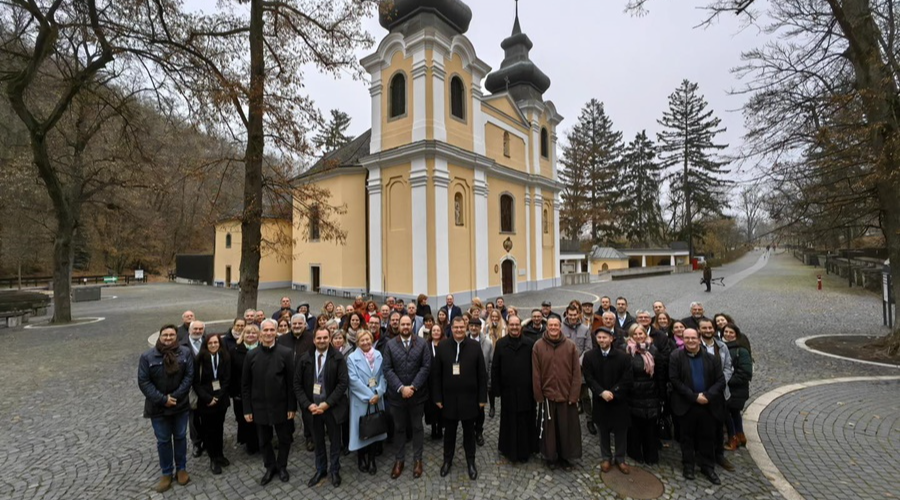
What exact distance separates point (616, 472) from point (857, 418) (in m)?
4.16

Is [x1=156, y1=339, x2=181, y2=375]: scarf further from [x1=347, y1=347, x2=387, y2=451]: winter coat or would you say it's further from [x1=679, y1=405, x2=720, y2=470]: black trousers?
[x1=679, y1=405, x2=720, y2=470]: black trousers

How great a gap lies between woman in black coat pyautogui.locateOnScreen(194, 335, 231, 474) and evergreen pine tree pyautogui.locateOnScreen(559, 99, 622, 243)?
42.3m

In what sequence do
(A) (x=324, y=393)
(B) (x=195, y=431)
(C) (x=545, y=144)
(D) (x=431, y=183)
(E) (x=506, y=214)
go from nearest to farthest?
(A) (x=324, y=393) < (B) (x=195, y=431) < (D) (x=431, y=183) < (E) (x=506, y=214) < (C) (x=545, y=144)

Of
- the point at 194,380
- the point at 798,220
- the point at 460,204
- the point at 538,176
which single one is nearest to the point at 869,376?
the point at 798,220

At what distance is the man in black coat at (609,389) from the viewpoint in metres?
4.36

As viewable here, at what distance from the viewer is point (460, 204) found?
19.9 m

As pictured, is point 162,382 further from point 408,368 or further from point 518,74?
point 518,74

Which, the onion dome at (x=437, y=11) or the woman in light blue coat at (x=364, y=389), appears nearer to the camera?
the woman in light blue coat at (x=364, y=389)

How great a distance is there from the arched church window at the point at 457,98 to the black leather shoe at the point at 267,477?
58.9 ft

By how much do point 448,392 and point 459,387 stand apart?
0.46 ft

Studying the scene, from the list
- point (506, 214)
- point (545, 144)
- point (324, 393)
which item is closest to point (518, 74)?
point (545, 144)

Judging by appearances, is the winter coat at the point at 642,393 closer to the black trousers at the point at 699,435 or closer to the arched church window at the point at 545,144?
the black trousers at the point at 699,435

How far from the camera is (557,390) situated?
4.41 metres

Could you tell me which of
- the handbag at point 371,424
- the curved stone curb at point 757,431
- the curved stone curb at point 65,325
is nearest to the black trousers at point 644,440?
the curved stone curb at point 757,431
